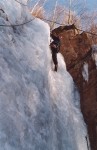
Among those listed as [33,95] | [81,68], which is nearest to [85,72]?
[81,68]

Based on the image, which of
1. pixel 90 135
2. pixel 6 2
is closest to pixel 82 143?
pixel 90 135

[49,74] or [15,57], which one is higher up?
[15,57]

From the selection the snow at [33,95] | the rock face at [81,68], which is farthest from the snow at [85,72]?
the snow at [33,95]

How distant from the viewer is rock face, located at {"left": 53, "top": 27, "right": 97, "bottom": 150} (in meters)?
10.4

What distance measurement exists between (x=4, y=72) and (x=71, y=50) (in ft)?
18.2

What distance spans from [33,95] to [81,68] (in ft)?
12.7

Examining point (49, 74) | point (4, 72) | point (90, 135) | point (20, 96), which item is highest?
point (4, 72)

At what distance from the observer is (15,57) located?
26.4 ft

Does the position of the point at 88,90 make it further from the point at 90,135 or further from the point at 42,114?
the point at 42,114

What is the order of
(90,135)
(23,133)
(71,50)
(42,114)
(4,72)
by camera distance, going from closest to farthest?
(23,133) → (4,72) → (42,114) → (90,135) → (71,50)

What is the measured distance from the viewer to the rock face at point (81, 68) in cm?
1041

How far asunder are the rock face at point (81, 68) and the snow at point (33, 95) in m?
0.21

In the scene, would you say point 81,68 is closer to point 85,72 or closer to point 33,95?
point 85,72

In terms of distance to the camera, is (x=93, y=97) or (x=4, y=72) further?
(x=93, y=97)
